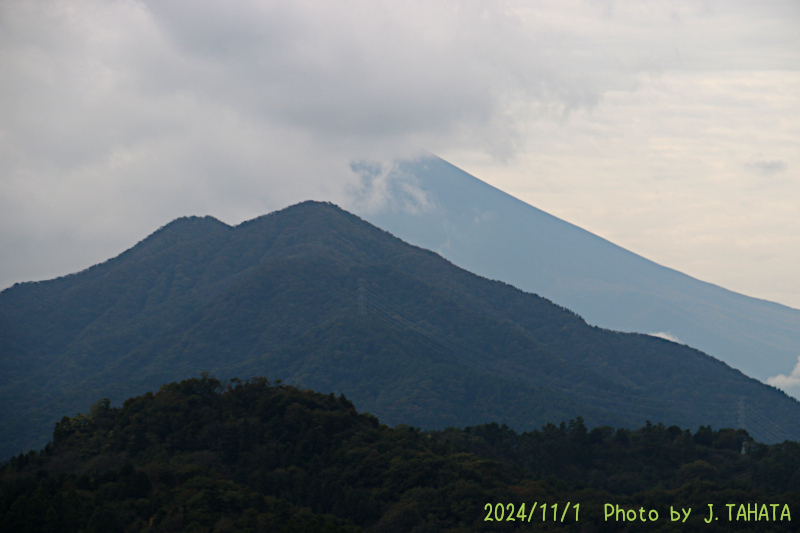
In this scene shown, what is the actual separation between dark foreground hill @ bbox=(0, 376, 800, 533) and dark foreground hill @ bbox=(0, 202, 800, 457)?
60061mm

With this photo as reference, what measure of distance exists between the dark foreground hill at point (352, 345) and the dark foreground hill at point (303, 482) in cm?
6006

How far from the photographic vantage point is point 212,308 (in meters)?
161

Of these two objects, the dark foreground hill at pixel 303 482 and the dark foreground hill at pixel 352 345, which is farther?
the dark foreground hill at pixel 352 345

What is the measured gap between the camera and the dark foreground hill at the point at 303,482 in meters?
34.2

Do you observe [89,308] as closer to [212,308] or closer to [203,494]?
[212,308]

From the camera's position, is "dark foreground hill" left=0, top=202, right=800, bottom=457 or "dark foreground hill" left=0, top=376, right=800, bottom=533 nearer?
"dark foreground hill" left=0, top=376, right=800, bottom=533

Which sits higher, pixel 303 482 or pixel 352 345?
pixel 352 345

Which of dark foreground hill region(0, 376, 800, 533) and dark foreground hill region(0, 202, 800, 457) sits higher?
dark foreground hill region(0, 202, 800, 457)

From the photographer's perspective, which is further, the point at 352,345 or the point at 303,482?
the point at 352,345

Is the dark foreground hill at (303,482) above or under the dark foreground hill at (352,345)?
under

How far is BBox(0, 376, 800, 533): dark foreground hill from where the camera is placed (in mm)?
34250

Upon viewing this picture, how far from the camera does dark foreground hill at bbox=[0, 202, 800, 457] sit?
4884 inches

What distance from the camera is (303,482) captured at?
4516 centimetres

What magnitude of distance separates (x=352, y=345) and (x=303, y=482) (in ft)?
299
